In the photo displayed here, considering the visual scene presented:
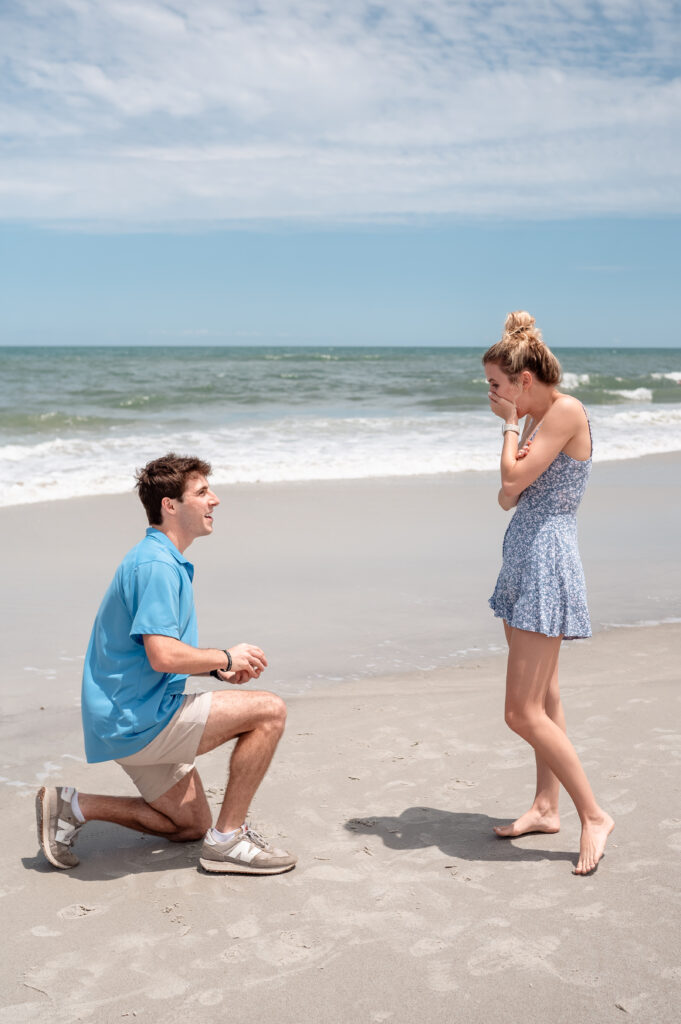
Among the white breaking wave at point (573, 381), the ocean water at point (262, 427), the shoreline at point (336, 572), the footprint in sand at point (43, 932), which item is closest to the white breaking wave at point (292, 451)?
the ocean water at point (262, 427)

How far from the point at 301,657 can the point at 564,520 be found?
2.50m

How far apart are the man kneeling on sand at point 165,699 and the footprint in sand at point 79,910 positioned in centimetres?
24

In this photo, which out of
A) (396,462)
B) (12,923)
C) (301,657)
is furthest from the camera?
(396,462)

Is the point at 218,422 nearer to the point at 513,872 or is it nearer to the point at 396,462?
the point at 396,462

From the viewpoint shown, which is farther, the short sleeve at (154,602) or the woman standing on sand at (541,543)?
the woman standing on sand at (541,543)

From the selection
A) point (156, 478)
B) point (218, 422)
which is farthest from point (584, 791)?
point (218, 422)

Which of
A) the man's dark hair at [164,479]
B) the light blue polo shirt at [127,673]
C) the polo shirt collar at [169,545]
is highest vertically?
the man's dark hair at [164,479]

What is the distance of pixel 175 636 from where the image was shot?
9.96ft

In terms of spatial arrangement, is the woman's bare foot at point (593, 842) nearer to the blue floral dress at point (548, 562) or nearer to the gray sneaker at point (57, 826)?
the blue floral dress at point (548, 562)

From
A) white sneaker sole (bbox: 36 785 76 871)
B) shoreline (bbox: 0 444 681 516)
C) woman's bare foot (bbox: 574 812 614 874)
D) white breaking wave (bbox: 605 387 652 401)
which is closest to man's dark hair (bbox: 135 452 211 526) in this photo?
white sneaker sole (bbox: 36 785 76 871)

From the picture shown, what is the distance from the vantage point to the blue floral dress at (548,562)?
320cm

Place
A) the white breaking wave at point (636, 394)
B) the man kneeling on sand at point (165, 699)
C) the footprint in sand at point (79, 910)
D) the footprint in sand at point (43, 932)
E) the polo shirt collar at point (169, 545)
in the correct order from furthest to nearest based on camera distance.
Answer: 1. the white breaking wave at point (636, 394)
2. the polo shirt collar at point (169, 545)
3. the man kneeling on sand at point (165, 699)
4. the footprint in sand at point (79, 910)
5. the footprint in sand at point (43, 932)

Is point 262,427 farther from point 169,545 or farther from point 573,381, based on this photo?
point 573,381

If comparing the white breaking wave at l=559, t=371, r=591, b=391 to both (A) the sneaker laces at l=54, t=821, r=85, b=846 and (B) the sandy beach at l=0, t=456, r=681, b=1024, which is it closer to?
(B) the sandy beach at l=0, t=456, r=681, b=1024
